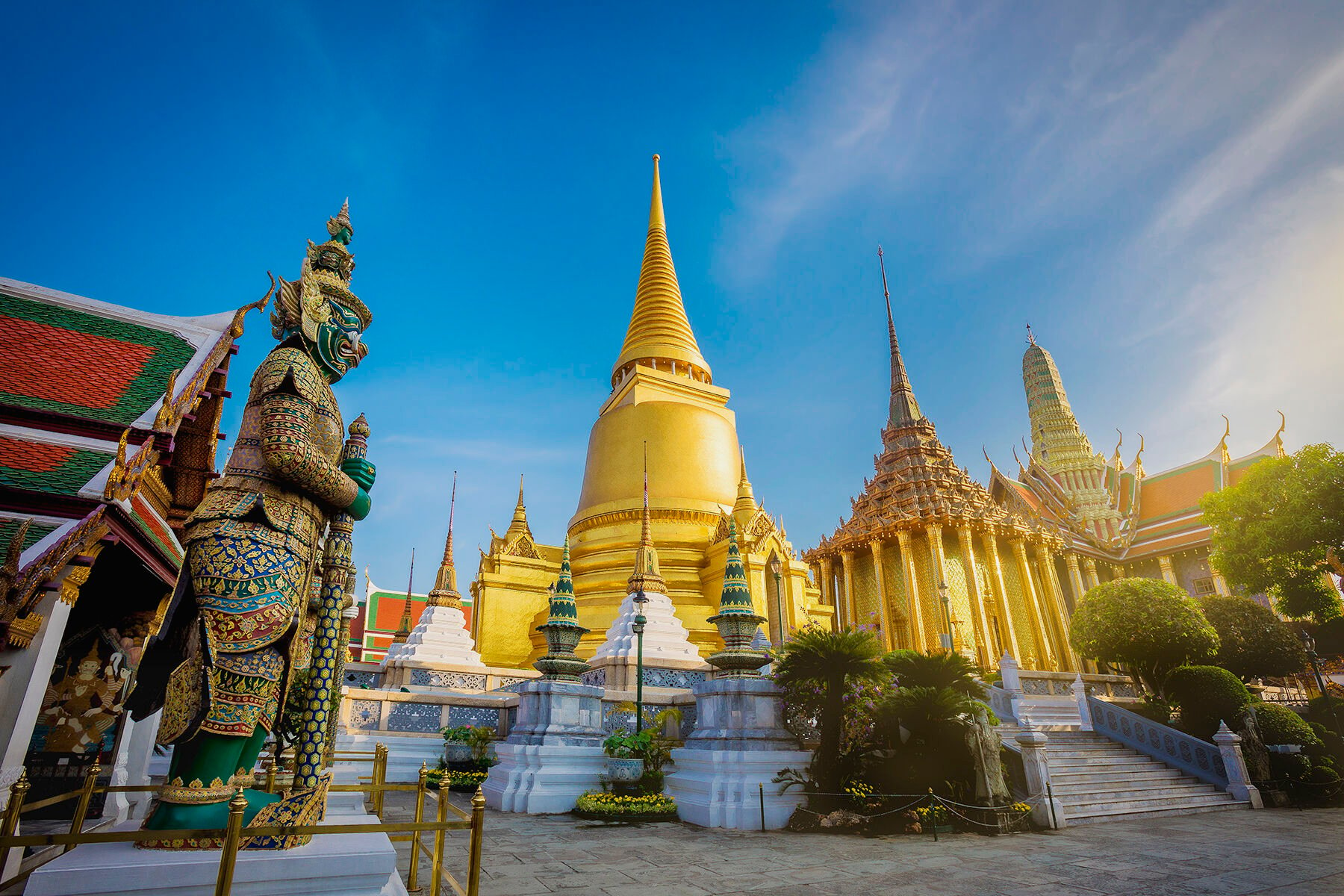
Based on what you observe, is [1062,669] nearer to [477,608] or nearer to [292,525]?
[477,608]

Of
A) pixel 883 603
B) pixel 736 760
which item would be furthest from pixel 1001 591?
pixel 736 760

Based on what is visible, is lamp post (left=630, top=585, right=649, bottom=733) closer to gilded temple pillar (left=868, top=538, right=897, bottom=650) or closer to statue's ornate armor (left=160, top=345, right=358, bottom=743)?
statue's ornate armor (left=160, top=345, right=358, bottom=743)

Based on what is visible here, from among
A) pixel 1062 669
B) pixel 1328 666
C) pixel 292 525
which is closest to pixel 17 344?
pixel 292 525

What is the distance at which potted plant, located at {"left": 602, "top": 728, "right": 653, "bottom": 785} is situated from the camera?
30.5ft

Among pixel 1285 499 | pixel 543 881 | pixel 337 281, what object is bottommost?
pixel 543 881

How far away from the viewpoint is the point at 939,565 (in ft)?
76.1

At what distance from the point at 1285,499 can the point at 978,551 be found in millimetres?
8724

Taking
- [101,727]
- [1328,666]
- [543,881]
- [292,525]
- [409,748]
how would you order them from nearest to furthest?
1. [292,525]
2. [543,881]
3. [101,727]
4. [409,748]
5. [1328,666]

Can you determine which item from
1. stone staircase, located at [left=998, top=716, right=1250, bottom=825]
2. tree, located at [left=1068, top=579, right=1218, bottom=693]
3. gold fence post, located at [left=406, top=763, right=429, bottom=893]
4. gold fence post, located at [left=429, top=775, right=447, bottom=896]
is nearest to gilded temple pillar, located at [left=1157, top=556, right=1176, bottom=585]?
tree, located at [left=1068, top=579, right=1218, bottom=693]

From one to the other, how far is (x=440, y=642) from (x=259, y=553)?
1299 centimetres

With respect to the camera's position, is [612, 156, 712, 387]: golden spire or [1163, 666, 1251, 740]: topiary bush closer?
[1163, 666, 1251, 740]: topiary bush

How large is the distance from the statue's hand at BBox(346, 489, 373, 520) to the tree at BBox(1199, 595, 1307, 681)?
21.3 meters

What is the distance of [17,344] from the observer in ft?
20.2

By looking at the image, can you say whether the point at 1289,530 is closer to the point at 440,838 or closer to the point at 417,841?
the point at 417,841
